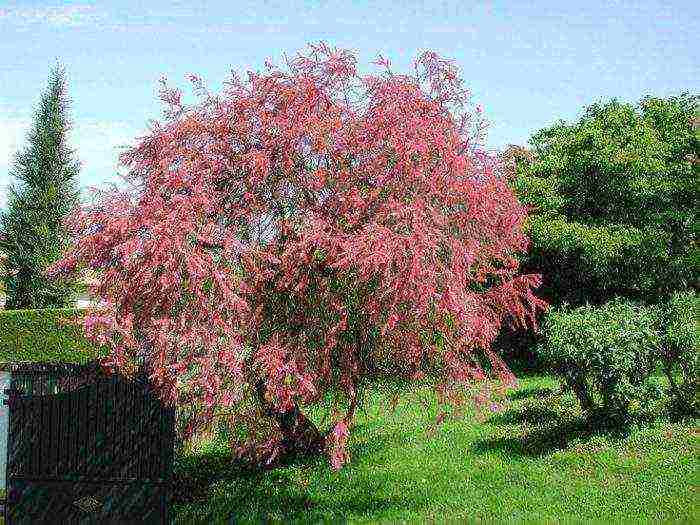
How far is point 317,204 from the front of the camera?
7480 millimetres

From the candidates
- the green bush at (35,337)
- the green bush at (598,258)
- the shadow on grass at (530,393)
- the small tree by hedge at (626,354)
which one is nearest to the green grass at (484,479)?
the small tree by hedge at (626,354)

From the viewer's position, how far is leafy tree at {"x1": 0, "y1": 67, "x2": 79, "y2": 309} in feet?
93.0

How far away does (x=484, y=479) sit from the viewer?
8242 mm

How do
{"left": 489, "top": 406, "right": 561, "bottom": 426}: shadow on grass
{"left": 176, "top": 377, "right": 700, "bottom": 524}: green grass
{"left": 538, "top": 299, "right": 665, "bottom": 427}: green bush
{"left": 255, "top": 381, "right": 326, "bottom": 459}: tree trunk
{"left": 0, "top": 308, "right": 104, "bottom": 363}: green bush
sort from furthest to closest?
{"left": 0, "top": 308, "right": 104, "bottom": 363}: green bush → {"left": 489, "top": 406, "right": 561, "bottom": 426}: shadow on grass → {"left": 255, "top": 381, "right": 326, "bottom": 459}: tree trunk → {"left": 538, "top": 299, "right": 665, "bottom": 427}: green bush → {"left": 176, "top": 377, "right": 700, "bottom": 524}: green grass

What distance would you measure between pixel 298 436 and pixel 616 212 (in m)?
8.86

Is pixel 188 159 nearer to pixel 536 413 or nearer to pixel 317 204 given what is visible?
pixel 317 204

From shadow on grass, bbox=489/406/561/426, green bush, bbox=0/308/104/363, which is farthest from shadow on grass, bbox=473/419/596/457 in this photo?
green bush, bbox=0/308/104/363

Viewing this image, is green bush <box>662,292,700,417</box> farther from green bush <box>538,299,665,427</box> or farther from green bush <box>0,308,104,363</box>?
green bush <box>0,308,104,363</box>

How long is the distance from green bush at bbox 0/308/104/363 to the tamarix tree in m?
15.8

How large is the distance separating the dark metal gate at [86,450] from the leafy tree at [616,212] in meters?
9.97

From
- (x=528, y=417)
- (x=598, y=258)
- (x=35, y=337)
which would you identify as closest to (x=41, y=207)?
(x=35, y=337)

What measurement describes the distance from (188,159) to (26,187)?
24568 mm

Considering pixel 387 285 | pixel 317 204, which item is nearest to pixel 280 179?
pixel 317 204

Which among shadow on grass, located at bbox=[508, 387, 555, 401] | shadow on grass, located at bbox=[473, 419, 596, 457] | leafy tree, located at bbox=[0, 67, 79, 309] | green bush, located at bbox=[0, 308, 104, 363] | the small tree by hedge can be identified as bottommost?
shadow on grass, located at bbox=[473, 419, 596, 457]
